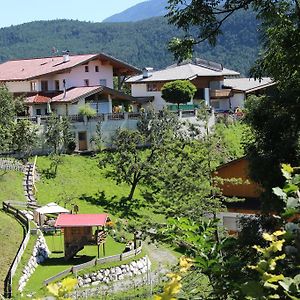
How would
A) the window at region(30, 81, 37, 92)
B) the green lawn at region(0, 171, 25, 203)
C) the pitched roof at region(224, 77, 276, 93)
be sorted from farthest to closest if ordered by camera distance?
the pitched roof at region(224, 77, 276, 93), the window at region(30, 81, 37, 92), the green lawn at region(0, 171, 25, 203)

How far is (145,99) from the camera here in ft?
154

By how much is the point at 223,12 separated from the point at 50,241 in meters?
15.8

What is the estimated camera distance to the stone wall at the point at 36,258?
733 inches

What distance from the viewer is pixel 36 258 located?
20.7 m

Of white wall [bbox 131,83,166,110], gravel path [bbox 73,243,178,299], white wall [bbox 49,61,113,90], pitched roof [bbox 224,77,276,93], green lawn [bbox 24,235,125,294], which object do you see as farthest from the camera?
pitched roof [bbox 224,77,276,93]

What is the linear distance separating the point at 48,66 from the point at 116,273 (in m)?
27.1

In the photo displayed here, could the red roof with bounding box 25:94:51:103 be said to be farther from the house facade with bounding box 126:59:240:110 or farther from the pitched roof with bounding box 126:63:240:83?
the pitched roof with bounding box 126:63:240:83

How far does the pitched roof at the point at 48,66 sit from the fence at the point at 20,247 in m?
Result: 19.0

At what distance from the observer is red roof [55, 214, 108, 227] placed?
21.4 metres

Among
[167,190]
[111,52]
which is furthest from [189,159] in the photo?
[111,52]

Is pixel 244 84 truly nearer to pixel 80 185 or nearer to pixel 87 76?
pixel 87 76

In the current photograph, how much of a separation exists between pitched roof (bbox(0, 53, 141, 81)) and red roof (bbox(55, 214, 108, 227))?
72.7ft

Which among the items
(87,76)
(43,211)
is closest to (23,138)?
(43,211)

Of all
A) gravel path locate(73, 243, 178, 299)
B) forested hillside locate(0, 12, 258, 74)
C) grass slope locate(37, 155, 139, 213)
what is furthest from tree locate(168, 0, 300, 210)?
forested hillside locate(0, 12, 258, 74)
